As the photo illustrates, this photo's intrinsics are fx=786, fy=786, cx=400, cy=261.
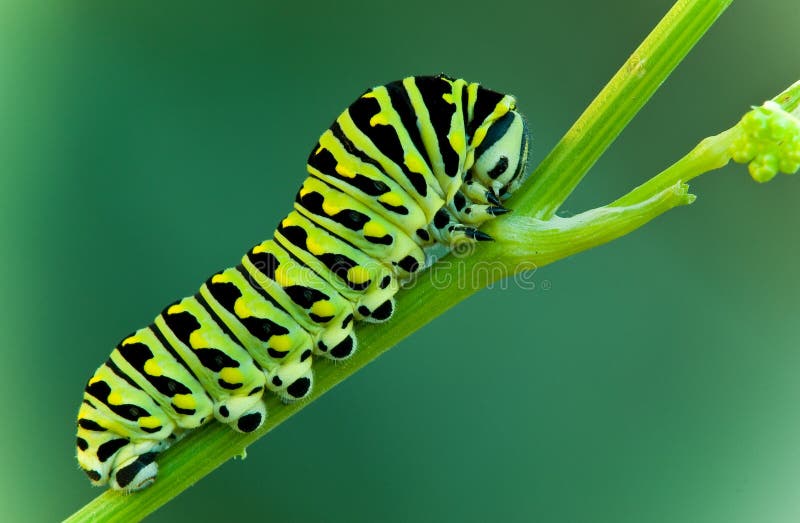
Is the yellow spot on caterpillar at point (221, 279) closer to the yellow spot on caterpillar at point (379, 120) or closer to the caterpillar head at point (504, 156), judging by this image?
the yellow spot on caterpillar at point (379, 120)

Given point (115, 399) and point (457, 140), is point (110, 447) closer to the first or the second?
point (115, 399)

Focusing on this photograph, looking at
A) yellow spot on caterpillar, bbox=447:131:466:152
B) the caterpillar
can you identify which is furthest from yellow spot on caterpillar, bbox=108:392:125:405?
yellow spot on caterpillar, bbox=447:131:466:152

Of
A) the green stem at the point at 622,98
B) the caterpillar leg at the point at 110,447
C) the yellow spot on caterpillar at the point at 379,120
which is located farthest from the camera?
the yellow spot on caterpillar at the point at 379,120

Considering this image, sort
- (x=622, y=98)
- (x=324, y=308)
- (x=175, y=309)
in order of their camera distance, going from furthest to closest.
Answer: (x=175, y=309) < (x=324, y=308) < (x=622, y=98)

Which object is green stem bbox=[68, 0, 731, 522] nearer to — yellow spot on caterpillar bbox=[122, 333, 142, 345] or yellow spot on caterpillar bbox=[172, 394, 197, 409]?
yellow spot on caterpillar bbox=[172, 394, 197, 409]

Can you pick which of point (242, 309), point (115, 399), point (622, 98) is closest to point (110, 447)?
point (115, 399)

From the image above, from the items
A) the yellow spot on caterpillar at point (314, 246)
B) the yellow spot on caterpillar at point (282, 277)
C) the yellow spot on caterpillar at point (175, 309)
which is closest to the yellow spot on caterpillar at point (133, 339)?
the yellow spot on caterpillar at point (175, 309)
